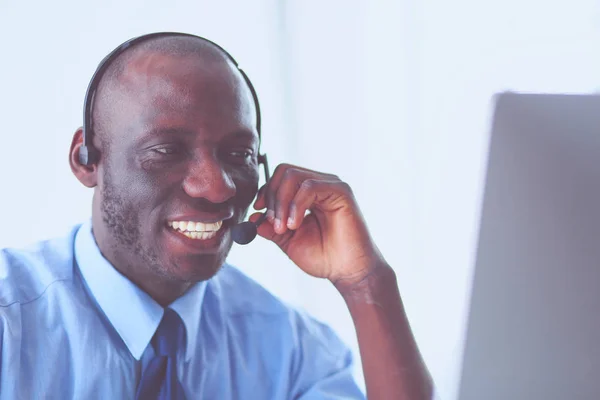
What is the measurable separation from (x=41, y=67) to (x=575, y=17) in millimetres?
1493

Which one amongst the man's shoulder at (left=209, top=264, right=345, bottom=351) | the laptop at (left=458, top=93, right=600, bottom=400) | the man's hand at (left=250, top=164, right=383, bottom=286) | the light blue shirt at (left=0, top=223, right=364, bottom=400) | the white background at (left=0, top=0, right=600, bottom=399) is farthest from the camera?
the white background at (left=0, top=0, right=600, bottom=399)

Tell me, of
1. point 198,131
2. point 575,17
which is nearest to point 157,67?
point 198,131

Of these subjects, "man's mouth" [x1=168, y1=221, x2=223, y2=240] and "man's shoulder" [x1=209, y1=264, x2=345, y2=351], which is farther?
"man's shoulder" [x1=209, y1=264, x2=345, y2=351]

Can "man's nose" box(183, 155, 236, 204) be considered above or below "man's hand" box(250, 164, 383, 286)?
above

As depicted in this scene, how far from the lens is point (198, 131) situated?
3.55 feet

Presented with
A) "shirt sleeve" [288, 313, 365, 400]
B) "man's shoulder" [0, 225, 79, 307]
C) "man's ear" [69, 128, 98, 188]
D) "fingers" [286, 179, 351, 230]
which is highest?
"man's ear" [69, 128, 98, 188]

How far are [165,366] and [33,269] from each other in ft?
1.06

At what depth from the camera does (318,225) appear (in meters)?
1.27

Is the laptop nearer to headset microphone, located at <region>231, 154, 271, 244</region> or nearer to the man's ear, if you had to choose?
headset microphone, located at <region>231, 154, 271, 244</region>

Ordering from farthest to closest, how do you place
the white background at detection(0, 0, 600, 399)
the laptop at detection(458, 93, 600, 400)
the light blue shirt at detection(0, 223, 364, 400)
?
1. the white background at detection(0, 0, 600, 399)
2. the light blue shirt at detection(0, 223, 364, 400)
3. the laptop at detection(458, 93, 600, 400)

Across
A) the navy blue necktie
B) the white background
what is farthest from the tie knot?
the white background

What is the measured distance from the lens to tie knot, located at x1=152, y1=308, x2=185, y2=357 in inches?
45.0

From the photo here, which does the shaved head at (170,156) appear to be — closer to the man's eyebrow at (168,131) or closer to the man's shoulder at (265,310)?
the man's eyebrow at (168,131)

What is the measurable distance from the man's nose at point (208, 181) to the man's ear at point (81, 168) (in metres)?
0.23
